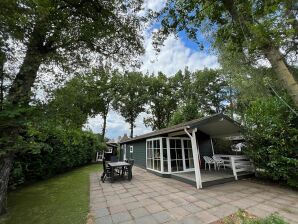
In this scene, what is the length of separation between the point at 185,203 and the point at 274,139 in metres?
4.13

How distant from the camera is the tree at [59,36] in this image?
10.0ft

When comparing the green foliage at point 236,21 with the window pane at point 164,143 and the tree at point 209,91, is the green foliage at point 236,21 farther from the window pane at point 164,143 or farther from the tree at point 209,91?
the tree at point 209,91

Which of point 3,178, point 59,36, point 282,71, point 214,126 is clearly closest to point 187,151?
point 214,126

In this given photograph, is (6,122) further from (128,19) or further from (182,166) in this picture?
(182,166)

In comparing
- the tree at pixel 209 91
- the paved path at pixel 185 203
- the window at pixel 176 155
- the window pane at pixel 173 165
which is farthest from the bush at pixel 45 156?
the tree at pixel 209 91

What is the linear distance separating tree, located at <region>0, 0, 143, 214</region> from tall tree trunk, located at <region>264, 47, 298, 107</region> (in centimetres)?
379

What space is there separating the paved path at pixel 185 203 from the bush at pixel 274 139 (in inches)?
25.8

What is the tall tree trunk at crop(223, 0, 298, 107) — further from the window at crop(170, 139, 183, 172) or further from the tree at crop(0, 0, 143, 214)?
the window at crop(170, 139, 183, 172)


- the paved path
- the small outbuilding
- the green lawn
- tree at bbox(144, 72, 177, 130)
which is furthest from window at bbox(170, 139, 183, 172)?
tree at bbox(144, 72, 177, 130)

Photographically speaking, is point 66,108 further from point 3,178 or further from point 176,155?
point 176,155

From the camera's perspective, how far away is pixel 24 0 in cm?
293

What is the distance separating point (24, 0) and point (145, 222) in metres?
4.86

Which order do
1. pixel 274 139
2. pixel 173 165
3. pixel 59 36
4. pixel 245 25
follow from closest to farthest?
1. pixel 245 25
2. pixel 59 36
3. pixel 274 139
4. pixel 173 165

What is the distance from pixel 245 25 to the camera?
2.91 meters
